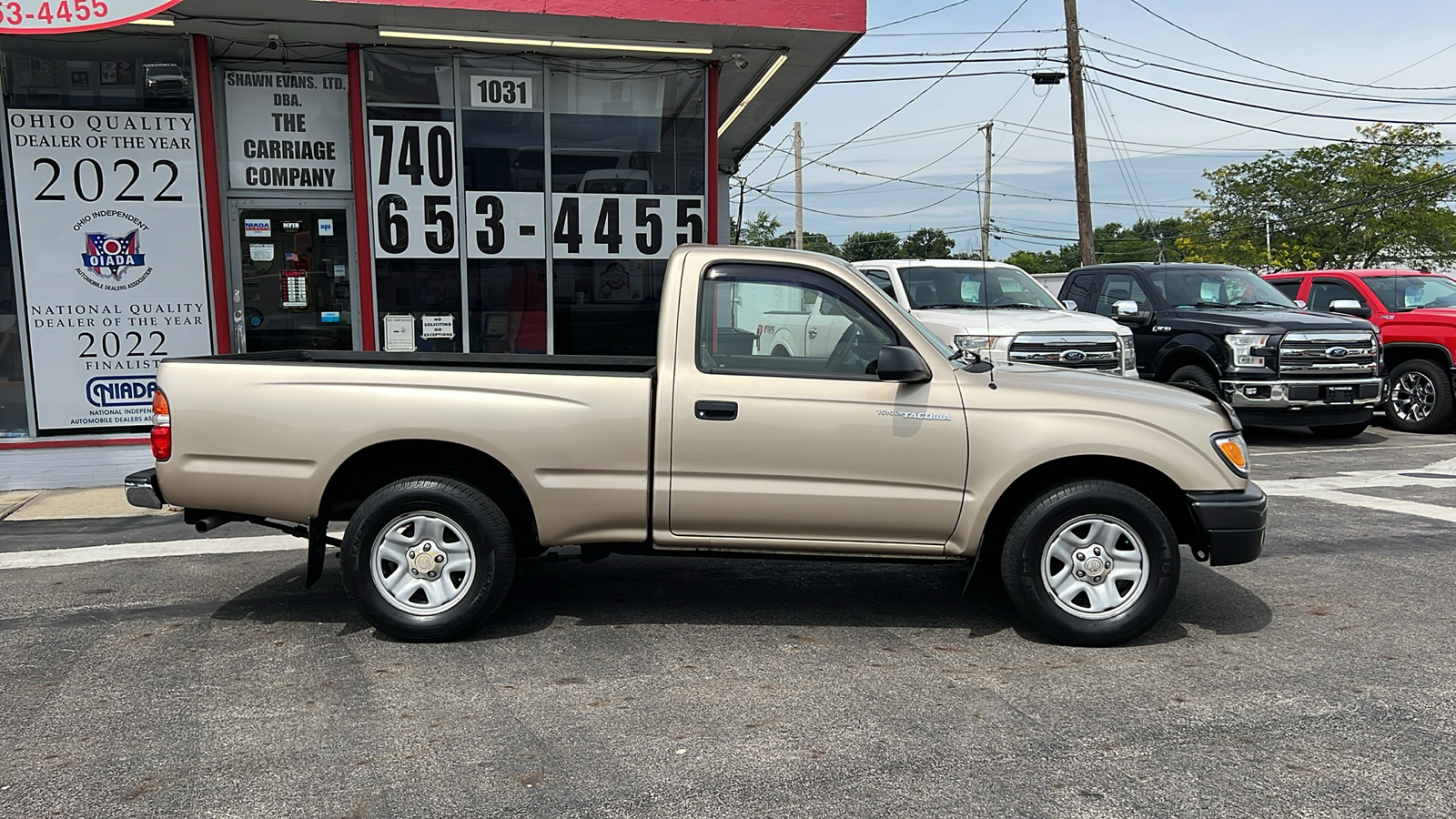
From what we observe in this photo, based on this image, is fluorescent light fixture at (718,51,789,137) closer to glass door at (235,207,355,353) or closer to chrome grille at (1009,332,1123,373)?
chrome grille at (1009,332,1123,373)

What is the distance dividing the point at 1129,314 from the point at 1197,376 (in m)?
1.03

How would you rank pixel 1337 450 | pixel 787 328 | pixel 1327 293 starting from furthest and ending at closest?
pixel 1327 293
pixel 1337 450
pixel 787 328

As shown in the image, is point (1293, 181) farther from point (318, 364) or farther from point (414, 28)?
point (318, 364)

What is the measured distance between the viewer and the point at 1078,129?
23.7 m

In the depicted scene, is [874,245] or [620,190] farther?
[874,245]

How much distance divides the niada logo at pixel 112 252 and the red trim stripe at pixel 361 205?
1.83m

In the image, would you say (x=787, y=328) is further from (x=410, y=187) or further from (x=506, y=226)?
(x=410, y=187)

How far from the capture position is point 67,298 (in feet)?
31.9

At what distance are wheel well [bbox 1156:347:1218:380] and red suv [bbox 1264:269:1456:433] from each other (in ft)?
7.27

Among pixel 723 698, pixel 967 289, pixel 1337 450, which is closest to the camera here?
pixel 723 698

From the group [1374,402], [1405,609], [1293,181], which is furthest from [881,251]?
[1405,609]

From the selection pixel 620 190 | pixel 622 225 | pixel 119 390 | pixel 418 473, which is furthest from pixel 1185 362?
pixel 119 390

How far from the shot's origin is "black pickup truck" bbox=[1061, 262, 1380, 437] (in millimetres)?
11617

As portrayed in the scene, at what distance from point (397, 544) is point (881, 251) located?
8196 centimetres
